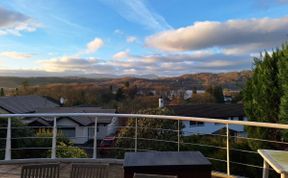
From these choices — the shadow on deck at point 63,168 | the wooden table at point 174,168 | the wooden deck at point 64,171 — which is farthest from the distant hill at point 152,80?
the wooden table at point 174,168

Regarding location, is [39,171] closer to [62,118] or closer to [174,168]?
[174,168]

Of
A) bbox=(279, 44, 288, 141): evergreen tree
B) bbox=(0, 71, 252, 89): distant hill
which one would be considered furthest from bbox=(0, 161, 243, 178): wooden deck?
bbox=(0, 71, 252, 89): distant hill

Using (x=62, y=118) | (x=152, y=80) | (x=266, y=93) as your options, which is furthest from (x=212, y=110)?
(x=266, y=93)

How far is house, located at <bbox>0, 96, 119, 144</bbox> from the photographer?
25.3 metres

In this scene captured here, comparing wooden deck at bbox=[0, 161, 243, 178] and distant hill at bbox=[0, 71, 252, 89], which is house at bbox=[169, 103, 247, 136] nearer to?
distant hill at bbox=[0, 71, 252, 89]

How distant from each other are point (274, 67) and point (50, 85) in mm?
37260

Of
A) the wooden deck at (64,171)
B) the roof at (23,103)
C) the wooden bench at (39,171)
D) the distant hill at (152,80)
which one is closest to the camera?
the wooden bench at (39,171)

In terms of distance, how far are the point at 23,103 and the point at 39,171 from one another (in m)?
36.3

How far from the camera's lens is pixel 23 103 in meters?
36.8

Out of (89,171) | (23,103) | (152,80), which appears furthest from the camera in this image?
(23,103)

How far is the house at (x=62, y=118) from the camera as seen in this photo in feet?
83.0

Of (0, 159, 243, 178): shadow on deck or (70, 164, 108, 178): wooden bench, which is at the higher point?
(70, 164, 108, 178): wooden bench

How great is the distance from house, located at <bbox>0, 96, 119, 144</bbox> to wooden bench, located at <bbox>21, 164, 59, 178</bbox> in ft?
63.2

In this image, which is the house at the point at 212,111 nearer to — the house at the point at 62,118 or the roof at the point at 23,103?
the house at the point at 62,118
